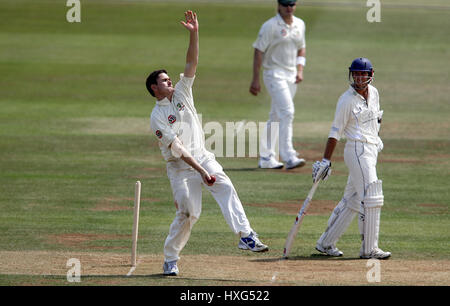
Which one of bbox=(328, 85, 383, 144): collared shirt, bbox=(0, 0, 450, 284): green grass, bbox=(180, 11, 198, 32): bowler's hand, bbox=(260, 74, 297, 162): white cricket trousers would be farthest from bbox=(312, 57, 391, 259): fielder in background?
bbox=(260, 74, 297, 162): white cricket trousers

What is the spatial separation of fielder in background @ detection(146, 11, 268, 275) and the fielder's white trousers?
130 centimetres

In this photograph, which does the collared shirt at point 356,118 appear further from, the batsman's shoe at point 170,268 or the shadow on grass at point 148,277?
the batsman's shoe at point 170,268

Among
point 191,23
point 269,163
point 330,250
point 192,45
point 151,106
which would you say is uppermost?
point 191,23

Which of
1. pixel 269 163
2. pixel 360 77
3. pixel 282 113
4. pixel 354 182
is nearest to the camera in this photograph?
pixel 360 77

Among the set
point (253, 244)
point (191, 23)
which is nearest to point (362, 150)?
point (253, 244)

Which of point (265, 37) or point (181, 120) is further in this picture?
point (265, 37)

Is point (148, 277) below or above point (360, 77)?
below

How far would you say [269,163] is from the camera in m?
15.3

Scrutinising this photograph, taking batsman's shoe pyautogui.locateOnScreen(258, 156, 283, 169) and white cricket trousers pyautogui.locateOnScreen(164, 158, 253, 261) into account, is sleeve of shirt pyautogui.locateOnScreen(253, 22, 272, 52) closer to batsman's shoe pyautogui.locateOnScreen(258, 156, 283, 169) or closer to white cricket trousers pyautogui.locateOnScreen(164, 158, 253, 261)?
batsman's shoe pyautogui.locateOnScreen(258, 156, 283, 169)

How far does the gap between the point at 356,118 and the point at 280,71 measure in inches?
232

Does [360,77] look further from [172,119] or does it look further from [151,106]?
[151,106]

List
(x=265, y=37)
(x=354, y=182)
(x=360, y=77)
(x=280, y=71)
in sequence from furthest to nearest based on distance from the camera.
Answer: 1. (x=280, y=71)
2. (x=265, y=37)
3. (x=354, y=182)
4. (x=360, y=77)

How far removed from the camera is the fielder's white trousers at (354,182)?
366 inches

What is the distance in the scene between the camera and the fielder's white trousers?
929cm
